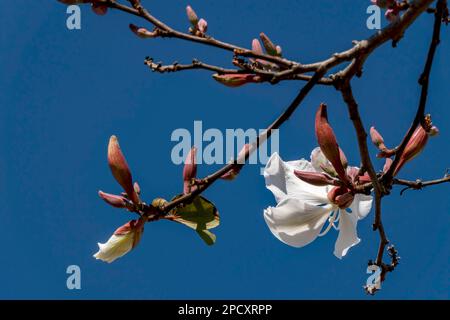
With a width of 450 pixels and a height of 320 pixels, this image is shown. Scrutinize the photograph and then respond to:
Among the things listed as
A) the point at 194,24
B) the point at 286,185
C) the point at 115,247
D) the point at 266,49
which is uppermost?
the point at 194,24

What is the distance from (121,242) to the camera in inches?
37.7

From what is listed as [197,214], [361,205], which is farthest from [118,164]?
[361,205]

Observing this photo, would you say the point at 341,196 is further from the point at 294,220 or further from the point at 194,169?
the point at 194,169

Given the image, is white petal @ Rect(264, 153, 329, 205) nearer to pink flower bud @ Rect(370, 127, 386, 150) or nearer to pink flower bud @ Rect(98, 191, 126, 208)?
pink flower bud @ Rect(370, 127, 386, 150)

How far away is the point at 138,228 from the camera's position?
965 millimetres

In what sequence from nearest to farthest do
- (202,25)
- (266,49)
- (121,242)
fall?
(121,242), (266,49), (202,25)

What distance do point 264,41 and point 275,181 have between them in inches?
8.8

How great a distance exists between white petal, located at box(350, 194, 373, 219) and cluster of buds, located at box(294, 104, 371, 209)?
21mm

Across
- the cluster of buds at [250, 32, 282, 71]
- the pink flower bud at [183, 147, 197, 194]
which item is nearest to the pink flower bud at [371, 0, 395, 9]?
the cluster of buds at [250, 32, 282, 71]

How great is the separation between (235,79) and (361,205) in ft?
0.95

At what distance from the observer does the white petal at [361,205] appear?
1.04 m

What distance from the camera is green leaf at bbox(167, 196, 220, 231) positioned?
1.00 m

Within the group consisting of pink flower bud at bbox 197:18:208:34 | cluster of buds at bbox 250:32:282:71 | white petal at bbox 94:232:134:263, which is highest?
pink flower bud at bbox 197:18:208:34

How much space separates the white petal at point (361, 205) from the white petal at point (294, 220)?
0.05 meters
